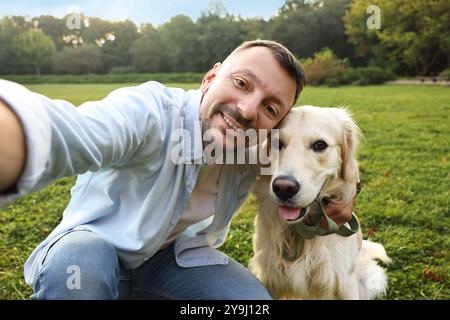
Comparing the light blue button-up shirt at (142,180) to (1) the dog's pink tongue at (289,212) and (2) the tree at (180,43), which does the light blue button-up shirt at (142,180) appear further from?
(2) the tree at (180,43)

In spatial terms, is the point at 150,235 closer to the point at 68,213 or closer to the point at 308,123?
the point at 68,213

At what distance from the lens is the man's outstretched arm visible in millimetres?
846

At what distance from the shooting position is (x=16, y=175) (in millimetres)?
886

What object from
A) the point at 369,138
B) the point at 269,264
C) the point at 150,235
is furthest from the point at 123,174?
the point at 369,138

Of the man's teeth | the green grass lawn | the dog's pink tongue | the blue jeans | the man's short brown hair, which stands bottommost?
the green grass lawn

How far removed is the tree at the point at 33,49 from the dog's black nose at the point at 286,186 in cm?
801

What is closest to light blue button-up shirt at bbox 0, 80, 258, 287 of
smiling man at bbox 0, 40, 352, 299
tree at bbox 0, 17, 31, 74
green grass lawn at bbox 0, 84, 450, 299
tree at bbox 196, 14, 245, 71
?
smiling man at bbox 0, 40, 352, 299

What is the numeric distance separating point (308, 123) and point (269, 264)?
2.85 ft

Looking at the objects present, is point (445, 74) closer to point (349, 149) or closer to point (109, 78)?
point (109, 78)

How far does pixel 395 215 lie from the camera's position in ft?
13.4

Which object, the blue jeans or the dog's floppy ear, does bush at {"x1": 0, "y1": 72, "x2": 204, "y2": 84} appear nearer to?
the dog's floppy ear

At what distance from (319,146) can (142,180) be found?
0.91 m

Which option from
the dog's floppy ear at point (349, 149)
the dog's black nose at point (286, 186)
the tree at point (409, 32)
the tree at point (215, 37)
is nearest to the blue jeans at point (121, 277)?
the dog's black nose at point (286, 186)

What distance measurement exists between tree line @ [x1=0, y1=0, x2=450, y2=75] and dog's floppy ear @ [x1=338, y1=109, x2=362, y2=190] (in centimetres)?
615
